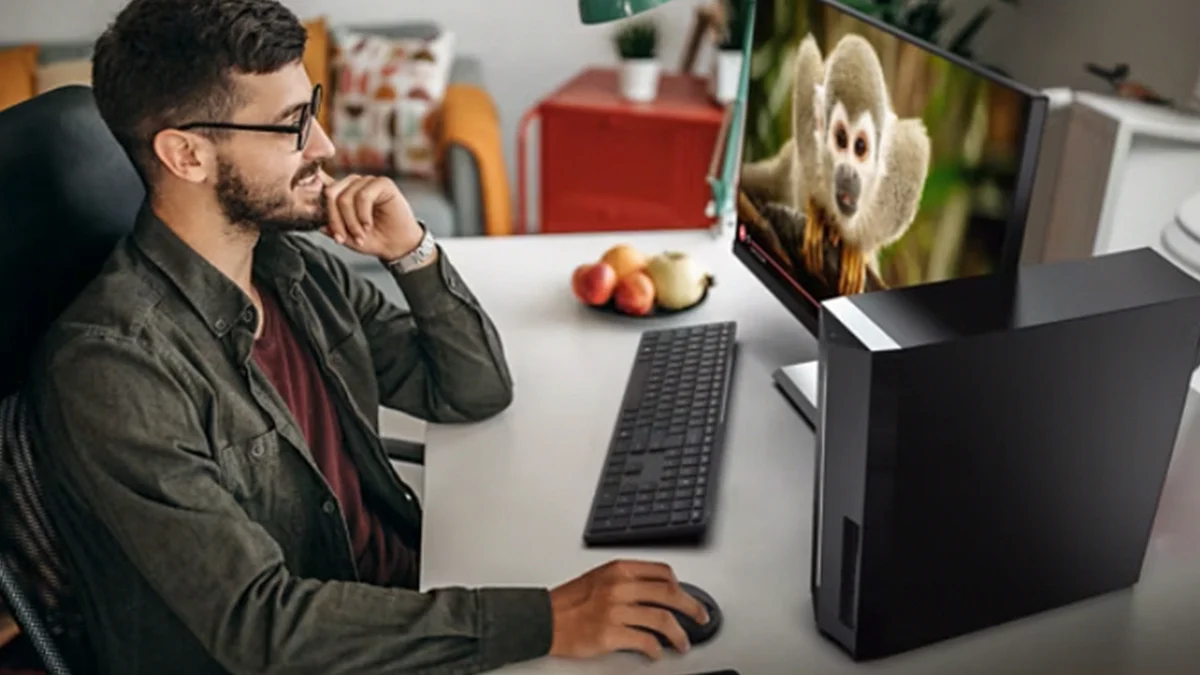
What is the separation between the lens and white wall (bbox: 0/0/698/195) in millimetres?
3334

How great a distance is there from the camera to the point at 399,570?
1415 millimetres

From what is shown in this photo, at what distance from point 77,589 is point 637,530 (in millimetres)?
523

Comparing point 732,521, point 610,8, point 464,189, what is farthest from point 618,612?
point 464,189

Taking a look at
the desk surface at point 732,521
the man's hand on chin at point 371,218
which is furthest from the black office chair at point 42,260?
the desk surface at point 732,521

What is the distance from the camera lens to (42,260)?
44.7 inches

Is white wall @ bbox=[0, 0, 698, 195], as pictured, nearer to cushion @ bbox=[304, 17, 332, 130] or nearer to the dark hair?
cushion @ bbox=[304, 17, 332, 130]

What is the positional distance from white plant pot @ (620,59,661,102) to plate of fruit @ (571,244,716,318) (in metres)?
1.53

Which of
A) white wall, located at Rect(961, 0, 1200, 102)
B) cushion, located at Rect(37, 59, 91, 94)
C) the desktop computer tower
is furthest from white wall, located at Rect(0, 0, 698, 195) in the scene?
the desktop computer tower

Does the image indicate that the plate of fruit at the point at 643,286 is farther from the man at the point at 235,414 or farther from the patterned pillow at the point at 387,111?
the patterned pillow at the point at 387,111

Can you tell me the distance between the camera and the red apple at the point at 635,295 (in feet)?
5.24

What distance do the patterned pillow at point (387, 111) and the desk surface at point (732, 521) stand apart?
1.48 metres

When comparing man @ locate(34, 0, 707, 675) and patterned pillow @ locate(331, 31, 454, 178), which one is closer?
man @ locate(34, 0, 707, 675)

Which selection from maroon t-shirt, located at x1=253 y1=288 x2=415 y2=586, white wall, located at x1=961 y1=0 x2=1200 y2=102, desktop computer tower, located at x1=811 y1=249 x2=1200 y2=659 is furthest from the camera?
white wall, located at x1=961 y1=0 x2=1200 y2=102

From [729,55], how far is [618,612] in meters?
2.23
